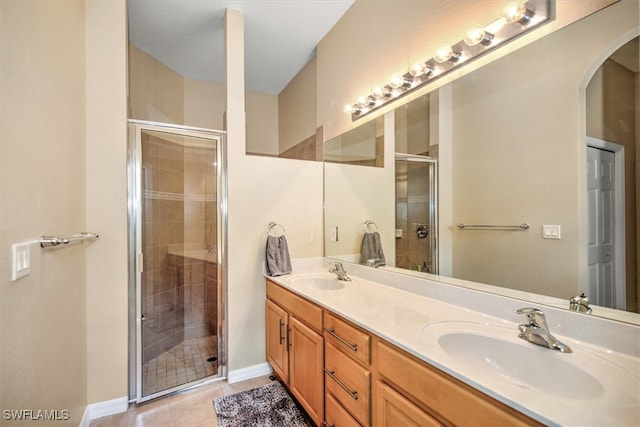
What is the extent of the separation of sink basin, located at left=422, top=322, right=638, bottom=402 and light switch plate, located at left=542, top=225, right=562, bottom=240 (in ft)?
1.30

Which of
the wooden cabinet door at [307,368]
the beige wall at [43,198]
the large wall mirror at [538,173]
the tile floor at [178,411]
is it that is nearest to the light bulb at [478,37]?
the large wall mirror at [538,173]

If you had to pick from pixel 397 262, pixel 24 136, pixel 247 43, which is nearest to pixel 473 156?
pixel 397 262

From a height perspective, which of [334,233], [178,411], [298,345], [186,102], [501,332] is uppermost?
[186,102]

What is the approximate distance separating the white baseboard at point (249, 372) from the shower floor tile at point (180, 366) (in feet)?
0.51

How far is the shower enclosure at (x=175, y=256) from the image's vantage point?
1925 millimetres

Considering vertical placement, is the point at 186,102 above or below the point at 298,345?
above

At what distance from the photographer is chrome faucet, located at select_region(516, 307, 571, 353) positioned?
0.90 meters

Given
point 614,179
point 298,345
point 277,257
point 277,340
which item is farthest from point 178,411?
point 614,179

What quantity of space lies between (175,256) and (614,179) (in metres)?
2.55

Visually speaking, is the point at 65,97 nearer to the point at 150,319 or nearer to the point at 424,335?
the point at 150,319

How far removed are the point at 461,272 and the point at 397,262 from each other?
1.47 ft

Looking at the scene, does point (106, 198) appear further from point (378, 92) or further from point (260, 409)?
point (378, 92)

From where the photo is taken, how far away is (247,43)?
2.63 metres

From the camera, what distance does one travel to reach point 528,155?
1154mm
